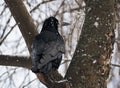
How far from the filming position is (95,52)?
275 cm

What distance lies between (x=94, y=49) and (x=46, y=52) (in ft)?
1.12

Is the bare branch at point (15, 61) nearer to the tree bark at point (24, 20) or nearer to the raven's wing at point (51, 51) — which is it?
the tree bark at point (24, 20)

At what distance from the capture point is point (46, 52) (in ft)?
9.21

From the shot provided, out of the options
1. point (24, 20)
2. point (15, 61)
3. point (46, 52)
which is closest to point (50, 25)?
point (24, 20)

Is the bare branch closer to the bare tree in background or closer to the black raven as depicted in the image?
the bare tree in background

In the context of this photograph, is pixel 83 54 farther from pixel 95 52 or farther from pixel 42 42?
pixel 42 42

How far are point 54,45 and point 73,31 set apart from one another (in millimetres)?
1078

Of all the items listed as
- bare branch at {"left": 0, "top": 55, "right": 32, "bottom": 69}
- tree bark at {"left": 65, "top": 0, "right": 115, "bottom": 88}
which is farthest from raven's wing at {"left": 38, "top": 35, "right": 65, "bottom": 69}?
bare branch at {"left": 0, "top": 55, "right": 32, "bottom": 69}

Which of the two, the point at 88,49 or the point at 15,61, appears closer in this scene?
the point at 88,49

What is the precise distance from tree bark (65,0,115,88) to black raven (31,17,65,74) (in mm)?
167

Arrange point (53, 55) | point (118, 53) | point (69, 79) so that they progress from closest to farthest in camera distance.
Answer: point (69, 79), point (53, 55), point (118, 53)

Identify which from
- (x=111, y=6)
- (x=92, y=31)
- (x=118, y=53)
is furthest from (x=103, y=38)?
(x=118, y=53)

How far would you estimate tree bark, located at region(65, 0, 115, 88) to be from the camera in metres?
2.67

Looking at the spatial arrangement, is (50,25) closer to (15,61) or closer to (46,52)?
(15,61)
